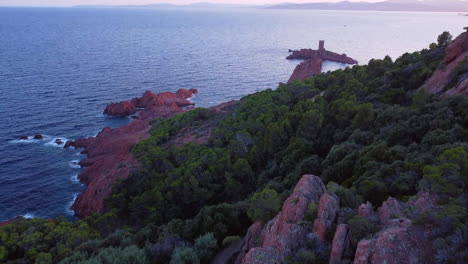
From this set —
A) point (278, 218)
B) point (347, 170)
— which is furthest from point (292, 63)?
point (278, 218)

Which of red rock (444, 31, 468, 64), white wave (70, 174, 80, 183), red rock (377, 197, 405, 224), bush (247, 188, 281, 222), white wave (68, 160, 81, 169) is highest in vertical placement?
red rock (444, 31, 468, 64)

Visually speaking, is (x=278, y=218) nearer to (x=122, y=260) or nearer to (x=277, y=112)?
(x=122, y=260)

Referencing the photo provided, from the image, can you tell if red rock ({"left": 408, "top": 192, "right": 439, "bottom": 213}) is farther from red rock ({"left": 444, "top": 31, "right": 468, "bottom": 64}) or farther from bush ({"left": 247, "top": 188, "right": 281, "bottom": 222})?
red rock ({"left": 444, "top": 31, "right": 468, "bottom": 64})

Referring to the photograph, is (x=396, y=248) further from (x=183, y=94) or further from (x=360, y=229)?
(x=183, y=94)

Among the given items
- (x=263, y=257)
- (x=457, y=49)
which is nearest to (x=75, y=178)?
(x=263, y=257)

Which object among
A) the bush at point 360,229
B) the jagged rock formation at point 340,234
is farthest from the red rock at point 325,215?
the bush at point 360,229

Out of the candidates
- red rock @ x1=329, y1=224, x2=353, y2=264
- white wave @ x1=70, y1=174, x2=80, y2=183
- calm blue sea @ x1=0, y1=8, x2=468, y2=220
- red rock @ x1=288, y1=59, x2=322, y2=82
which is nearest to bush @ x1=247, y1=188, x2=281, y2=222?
red rock @ x1=329, y1=224, x2=353, y2=264
